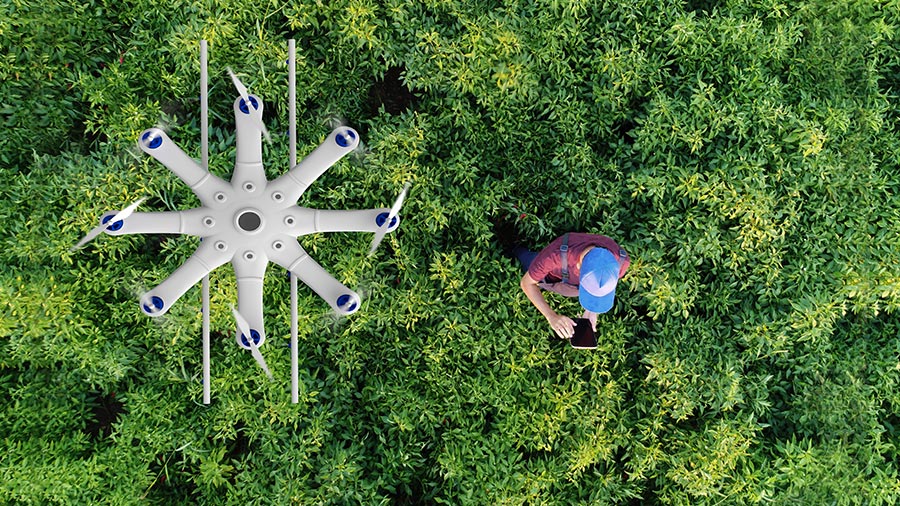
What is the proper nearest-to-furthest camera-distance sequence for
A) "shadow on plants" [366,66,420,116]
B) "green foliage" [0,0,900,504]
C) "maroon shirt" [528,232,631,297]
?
"maroon shirt" [528,232,631,297]
"green foliage" [0,0,900,504]
"shadow on plants" [366,66,420,116]

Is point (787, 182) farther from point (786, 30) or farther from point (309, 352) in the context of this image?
point (309, 352)

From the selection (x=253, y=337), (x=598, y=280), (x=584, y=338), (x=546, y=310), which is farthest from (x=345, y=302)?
(x=584, y=338)

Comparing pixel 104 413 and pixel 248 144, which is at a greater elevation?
pixel 248 144

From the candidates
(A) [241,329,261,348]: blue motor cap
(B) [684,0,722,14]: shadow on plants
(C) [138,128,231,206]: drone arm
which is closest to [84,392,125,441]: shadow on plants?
(A) [241,329,261,348]: blue motor cap

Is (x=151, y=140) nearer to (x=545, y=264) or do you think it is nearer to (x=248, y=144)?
(x=248, y=144)

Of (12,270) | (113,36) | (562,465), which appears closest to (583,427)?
(562,465)

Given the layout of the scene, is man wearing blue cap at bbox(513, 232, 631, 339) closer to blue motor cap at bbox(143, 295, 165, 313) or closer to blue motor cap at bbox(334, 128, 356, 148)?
blue motor cap at bbox(334, 128, 356, 148)
